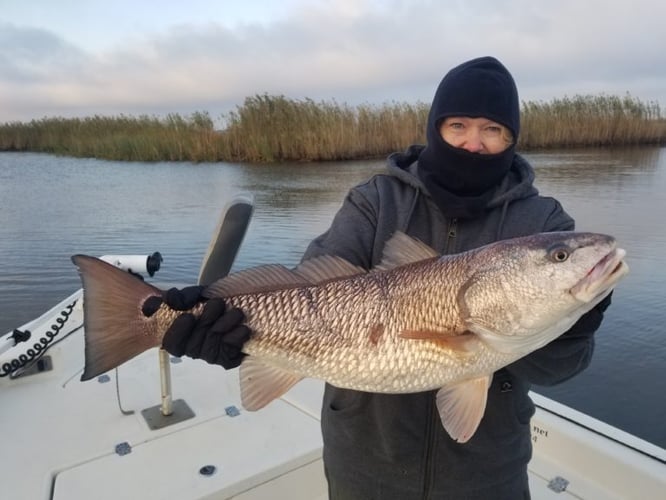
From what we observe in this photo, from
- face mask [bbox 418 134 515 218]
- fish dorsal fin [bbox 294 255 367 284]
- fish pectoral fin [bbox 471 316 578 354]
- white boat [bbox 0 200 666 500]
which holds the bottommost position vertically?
white boat [bbox 0 200 666 500]

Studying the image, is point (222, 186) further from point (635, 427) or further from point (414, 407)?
point (414, 407)

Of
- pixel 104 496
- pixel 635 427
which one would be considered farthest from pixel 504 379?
pixel 635 427

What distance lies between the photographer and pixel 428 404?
209 centimetres

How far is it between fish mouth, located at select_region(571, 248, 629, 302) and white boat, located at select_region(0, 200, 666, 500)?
68.9 inches

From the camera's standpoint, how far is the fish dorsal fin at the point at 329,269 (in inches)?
80.3

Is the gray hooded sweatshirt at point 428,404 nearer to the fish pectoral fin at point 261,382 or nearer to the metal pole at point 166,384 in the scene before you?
the fish pectoral fin at point 261,382

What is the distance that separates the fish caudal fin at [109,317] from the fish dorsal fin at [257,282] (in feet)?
0.84

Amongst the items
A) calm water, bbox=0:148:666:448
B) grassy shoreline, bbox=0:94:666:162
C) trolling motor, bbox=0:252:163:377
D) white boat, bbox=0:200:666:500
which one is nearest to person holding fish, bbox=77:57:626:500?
white boat, bbox=0:200:666:500

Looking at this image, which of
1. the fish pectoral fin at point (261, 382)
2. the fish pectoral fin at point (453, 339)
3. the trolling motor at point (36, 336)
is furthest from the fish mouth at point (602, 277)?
the trolling motor at point (36, 336)

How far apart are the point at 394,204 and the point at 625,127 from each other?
30.9 m

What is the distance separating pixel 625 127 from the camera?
28797mm

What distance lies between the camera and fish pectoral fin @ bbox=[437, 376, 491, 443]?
6.07 ft

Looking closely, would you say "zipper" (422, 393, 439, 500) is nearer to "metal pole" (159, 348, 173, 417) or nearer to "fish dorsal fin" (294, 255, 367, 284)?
"fish dorsal fin" (294, 255, 367, 284)

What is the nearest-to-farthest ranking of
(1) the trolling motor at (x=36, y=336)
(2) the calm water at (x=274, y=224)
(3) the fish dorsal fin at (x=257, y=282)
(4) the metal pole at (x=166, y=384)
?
(3) the fish dorsal fin at (x=257, y=282)
(4) the metal pole at (x=166, y=384)
(1) the trolling motor at (x=36, y=336)
(2) the calm water at (x=274, y=224)
